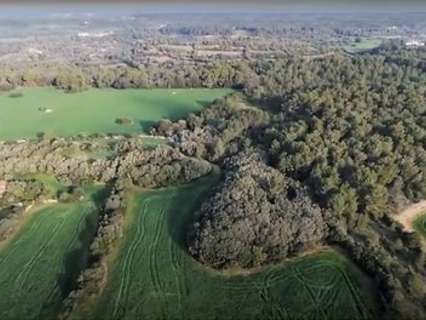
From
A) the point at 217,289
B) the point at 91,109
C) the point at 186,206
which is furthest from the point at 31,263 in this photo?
the point at 91,109

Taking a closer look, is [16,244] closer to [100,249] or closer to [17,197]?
[17,197]

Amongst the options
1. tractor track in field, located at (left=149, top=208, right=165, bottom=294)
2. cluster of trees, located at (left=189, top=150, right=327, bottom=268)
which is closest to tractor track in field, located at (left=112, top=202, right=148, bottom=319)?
tractor track in field, located at (left=149, top=208, right=165, bottom=294)

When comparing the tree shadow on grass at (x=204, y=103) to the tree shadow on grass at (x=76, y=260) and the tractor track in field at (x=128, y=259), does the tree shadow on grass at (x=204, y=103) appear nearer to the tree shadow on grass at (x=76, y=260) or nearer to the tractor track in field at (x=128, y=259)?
the tractor track in field at (x=128, y=259)

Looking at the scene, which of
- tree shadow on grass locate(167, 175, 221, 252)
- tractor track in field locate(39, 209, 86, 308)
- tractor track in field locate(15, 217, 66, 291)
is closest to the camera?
tractor track in field locate(39, 209, 86, 308)

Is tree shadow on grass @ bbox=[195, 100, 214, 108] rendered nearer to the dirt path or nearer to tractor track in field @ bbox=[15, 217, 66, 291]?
tractor track in field @ bbox=[15, 217, 66, 291]

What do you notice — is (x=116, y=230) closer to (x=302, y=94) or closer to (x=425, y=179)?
(x=425, y=179)

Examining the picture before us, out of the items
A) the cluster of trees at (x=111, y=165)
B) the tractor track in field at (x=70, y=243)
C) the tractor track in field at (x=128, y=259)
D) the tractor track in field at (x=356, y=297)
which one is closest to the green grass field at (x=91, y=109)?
the cluster of trees at (x=111, y=165)
